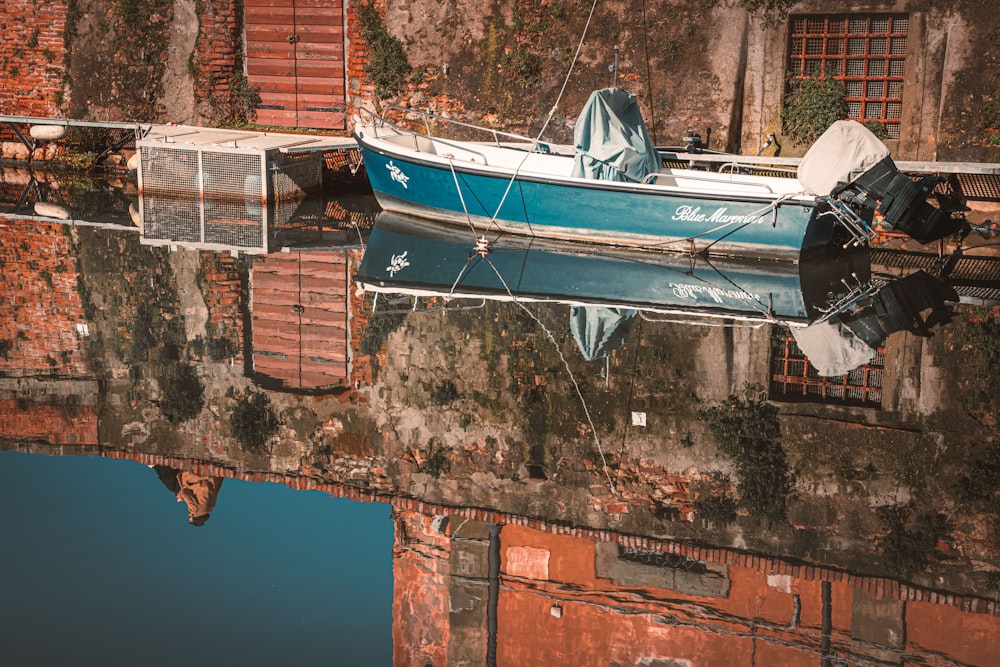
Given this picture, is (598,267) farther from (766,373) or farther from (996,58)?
(996,58)

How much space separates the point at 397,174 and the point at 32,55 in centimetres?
785

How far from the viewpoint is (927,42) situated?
47.2 feet

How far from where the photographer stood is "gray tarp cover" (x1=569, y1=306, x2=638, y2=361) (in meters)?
9.23

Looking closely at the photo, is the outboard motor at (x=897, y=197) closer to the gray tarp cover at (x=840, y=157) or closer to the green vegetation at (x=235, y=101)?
the gray tarp cover at (x=840, y=157)

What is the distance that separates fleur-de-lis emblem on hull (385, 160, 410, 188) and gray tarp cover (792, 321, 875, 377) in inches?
211

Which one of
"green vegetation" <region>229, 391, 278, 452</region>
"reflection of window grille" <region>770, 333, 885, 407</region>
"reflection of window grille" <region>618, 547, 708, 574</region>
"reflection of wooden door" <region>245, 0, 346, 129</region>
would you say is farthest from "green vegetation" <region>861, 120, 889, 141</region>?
"reflection of window grille" <region>618, 547, 708, 574</region>

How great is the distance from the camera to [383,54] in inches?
654

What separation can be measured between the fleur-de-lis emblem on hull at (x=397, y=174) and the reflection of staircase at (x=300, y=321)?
1.71 meters

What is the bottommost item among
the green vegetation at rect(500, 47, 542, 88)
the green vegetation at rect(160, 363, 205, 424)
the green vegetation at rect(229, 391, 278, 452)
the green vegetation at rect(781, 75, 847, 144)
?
the green vegetation at rect(229, 391, 278, 452)

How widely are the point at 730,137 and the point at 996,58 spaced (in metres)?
3.14

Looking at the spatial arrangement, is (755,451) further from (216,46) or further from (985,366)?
(216,46)

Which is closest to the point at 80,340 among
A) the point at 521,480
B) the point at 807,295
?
the point at 521,480

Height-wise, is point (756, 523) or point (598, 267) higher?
point (598, 267)

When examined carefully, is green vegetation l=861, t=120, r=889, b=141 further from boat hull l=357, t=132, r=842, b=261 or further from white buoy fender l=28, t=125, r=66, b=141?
white buoy fender l=28, t=125, r=66, b=141
